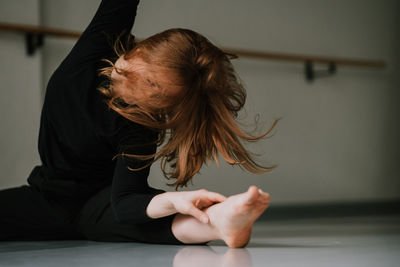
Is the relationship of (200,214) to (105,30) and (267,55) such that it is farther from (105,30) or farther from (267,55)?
(267,55)

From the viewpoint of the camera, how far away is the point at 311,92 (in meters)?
3.01

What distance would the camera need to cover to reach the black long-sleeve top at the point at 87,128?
1.06 meters

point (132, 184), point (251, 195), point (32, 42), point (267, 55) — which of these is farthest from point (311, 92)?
point (251, 195)

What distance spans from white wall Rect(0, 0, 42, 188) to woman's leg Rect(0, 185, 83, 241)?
0.86 m

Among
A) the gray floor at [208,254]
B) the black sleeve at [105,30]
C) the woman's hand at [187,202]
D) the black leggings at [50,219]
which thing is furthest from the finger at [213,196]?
the black sleeve at [105,30]

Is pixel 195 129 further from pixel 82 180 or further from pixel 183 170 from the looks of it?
pixel 82 180

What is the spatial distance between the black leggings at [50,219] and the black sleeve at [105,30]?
340 mm

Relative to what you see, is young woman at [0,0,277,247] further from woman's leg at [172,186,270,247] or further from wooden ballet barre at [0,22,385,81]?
wooden ballet barre at [0,22,385,81]

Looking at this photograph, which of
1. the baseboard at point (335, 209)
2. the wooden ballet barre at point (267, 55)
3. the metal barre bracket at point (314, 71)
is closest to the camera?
the wooden ballet barre at point (267, 55)

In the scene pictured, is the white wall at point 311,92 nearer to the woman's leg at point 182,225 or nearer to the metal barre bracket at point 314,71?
the metal barre bracket at point 314,71

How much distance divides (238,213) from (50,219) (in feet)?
1.96

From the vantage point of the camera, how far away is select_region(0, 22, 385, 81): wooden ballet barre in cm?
204

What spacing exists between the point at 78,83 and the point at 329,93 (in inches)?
88.5

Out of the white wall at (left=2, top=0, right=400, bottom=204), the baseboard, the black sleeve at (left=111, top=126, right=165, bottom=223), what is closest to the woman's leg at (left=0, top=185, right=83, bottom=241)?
the black sleeve at (left=111, top=126, right=165, bottom=223)
